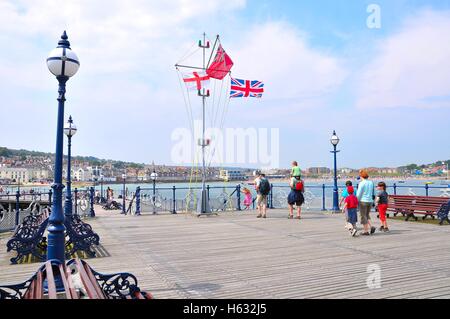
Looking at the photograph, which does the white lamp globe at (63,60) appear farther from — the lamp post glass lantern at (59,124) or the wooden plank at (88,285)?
the wooden plank at (88,285)

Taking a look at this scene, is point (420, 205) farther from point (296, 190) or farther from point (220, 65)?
point (220, 65)

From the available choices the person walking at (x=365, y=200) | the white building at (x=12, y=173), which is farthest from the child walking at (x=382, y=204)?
the white building at (x=12, y=173)

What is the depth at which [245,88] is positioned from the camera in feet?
57.4

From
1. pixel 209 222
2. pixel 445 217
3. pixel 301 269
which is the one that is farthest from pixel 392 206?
pixel 301 269

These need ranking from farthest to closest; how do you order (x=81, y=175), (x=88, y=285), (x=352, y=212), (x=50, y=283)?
(x=81, y=175)
(x=352, y=212)
(x=50, y=283)
(x=88, y=285)

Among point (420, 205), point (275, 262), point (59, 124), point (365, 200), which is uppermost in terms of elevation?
point (59, 124)

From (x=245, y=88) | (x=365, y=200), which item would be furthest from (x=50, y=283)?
(x=245, y=88)

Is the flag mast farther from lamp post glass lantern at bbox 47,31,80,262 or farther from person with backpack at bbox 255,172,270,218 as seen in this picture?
lamp post glass lantern at bbox 47,31,80,262

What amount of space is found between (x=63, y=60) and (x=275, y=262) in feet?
15.8

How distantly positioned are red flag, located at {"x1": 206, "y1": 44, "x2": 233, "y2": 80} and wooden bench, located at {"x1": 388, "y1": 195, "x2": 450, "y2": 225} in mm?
8714

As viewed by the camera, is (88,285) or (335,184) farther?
(335,184)

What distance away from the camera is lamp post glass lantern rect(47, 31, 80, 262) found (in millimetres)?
5414
